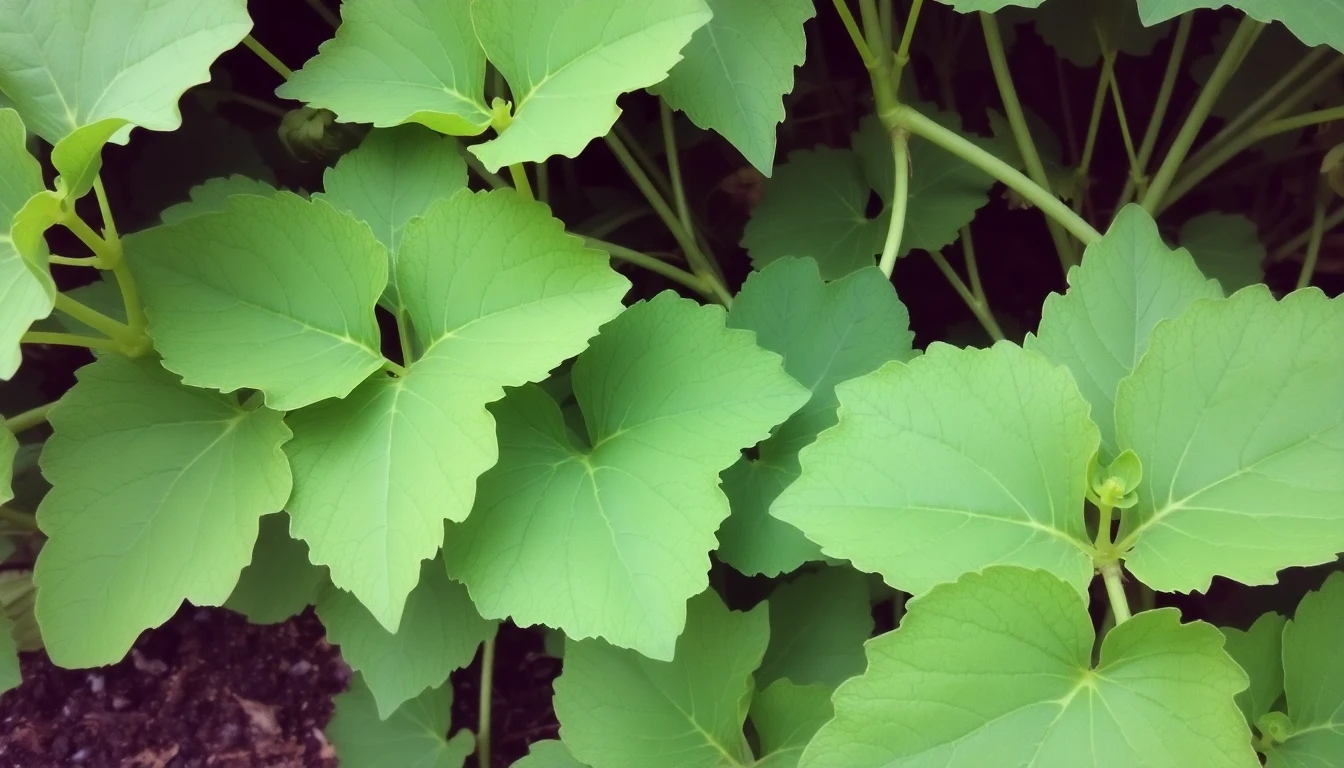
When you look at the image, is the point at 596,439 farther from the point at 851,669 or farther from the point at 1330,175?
the point at 1330,175

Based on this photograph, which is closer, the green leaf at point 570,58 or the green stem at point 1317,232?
the green leaf at point 570,58

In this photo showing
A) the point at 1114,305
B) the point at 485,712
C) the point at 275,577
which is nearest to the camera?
the point at 1114,305

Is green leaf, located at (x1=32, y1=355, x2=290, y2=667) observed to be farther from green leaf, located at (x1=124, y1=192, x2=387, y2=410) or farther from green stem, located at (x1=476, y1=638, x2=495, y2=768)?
green stem, located at (x1=476, y1=638, x2=495, y2=768)

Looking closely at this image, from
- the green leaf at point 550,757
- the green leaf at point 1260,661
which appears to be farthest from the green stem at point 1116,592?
the green leaf at point 550,757

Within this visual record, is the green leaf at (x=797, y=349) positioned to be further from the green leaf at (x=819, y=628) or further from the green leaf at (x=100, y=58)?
the green leaf at (x=100, y=58)

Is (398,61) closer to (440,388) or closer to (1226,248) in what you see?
(440,388)

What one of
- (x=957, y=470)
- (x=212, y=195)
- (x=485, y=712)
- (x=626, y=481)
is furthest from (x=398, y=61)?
(x=485, y=712)
